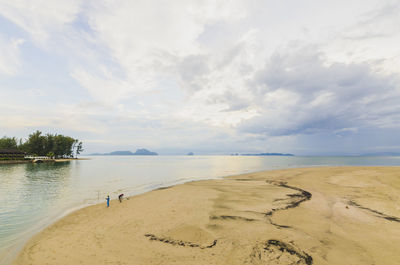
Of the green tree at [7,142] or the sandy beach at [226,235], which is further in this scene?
the green tree at [7,142]

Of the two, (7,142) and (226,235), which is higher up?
(7,142)

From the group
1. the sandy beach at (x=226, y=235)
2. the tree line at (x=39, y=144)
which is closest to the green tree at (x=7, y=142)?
the tree line at (x=39, y=144)

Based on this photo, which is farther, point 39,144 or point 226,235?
point 39,144

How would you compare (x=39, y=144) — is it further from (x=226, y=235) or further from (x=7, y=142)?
(x=226, y=235)

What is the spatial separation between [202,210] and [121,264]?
11.6 metres

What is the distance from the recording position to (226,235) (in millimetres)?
14461

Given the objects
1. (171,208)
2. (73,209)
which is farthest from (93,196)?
(171,208)

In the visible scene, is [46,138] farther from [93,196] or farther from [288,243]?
[288,243]

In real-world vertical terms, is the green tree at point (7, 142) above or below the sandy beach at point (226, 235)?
above

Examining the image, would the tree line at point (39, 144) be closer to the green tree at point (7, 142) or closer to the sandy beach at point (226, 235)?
the green tree at point (7, 142)

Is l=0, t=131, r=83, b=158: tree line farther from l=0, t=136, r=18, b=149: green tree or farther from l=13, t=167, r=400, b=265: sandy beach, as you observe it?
l=13, t=167, r=400, b=265: sandy beach

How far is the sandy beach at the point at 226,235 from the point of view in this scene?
1152 cm

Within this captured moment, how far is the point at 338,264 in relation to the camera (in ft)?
35.4

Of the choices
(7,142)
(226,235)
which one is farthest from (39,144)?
(226,235)
